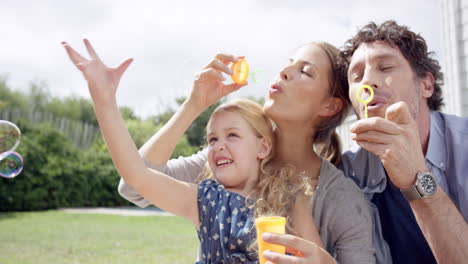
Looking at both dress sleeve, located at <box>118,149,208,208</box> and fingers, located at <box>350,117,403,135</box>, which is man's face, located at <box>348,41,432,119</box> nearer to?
fingers, located at <box>350,117,403,135</box>

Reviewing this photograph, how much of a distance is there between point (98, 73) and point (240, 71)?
899 mm

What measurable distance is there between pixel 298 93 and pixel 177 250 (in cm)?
553

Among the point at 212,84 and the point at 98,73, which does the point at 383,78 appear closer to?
the point at 212,84

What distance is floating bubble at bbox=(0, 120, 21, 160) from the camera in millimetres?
3217

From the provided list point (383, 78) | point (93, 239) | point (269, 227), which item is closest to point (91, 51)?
point (269, 227)

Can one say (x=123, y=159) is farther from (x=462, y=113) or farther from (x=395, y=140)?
(x=462, y=113)

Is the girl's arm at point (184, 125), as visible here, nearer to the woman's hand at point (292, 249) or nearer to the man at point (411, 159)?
the man at point (411, 159)

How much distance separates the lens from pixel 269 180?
220 cm

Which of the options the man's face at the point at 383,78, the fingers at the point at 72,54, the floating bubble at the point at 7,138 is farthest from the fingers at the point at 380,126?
the floating bubble at the point at 7,138

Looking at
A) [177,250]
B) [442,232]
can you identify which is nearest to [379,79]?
[442,232]

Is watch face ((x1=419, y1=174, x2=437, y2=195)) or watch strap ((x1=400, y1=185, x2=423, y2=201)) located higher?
watch face ((x1=419, y1=174, x2=437, y2=195))

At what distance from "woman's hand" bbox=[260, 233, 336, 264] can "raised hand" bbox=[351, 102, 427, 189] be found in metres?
0.44

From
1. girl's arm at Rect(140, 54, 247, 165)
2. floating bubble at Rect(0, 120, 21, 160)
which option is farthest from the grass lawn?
girl's arm at Rect(140, 54, 247, 165)

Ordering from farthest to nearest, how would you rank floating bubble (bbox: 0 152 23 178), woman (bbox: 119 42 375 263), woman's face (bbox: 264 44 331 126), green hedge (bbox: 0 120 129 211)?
green hedge (bbox: 0 120 129 211), floating bubble (bbox: 0 152 23 178), woman's face (bbox: 264 44 331 126), woman (bbox: 119 42 375 263)
